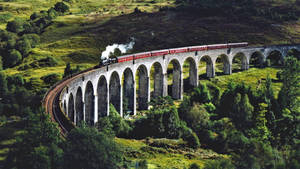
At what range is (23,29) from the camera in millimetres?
170500

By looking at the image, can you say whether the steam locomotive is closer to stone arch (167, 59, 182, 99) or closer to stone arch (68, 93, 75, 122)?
stone arch (167, 59, 182, 99)

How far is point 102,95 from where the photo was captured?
235 ft

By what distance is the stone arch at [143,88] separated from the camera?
84069mm

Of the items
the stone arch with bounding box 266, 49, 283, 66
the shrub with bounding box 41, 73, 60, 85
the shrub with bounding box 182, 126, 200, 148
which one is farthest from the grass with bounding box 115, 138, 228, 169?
the stone arch with bounding box 266, 49, 283, 66

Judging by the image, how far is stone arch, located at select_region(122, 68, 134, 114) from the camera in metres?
79.2

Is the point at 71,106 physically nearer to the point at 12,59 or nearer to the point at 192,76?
the point at 192,76

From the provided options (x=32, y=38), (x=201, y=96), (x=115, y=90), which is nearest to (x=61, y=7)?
(x=32, y=38)

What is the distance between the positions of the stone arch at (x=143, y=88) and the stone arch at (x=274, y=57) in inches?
2036

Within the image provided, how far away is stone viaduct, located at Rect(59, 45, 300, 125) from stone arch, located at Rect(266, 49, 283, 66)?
8.79 meters

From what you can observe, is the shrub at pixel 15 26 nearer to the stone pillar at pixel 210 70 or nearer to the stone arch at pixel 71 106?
the stone pillar at pixel 210 70

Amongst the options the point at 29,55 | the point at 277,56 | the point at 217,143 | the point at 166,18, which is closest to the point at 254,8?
the point at 166,18

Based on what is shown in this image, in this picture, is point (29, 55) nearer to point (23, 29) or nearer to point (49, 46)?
point (49, 46)

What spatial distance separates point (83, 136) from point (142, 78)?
42.4 meters

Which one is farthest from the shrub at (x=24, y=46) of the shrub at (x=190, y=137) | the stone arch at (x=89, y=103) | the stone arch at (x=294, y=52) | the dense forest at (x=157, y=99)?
the stone arch at (x=294, y=52)
